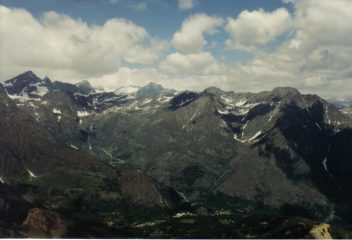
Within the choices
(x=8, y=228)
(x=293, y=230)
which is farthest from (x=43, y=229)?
(x=293, y=230)

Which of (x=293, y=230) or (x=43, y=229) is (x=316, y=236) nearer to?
(x=293, y=230)

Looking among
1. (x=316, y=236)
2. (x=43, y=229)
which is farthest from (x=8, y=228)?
(x=316, y=236)

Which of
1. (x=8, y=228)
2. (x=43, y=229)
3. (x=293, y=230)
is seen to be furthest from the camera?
(x=43, y=229)

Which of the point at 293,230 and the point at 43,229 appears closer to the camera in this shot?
the point at 293,230

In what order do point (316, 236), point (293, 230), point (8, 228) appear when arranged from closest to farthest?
point (316, 236) < point (8, 228) < point (293, 230)

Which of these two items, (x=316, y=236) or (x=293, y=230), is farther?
(x=293, y=230)

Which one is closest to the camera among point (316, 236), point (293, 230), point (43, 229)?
point (316, 236)

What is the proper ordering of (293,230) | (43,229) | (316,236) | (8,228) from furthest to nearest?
(43,229), (293,230), (8,228), (316,236)

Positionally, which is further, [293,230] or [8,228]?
[293,230]
